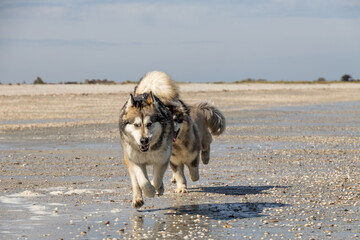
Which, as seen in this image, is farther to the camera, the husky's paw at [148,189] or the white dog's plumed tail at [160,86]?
the white dog's plumed tail at [160,86]

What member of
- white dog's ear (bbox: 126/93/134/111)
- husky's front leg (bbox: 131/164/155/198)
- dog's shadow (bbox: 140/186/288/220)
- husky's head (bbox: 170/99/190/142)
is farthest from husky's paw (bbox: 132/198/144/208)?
husky's head (bbox: 170/99/190/142)

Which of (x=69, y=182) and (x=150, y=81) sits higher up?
(x=150, y=81)

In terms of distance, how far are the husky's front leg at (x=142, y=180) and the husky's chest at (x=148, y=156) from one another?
84mm

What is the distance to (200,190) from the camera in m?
10.1

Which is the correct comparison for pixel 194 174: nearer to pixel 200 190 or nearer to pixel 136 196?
pixel 200 190

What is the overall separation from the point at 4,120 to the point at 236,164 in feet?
40.9

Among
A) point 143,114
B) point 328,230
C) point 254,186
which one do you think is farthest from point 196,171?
point 328,230

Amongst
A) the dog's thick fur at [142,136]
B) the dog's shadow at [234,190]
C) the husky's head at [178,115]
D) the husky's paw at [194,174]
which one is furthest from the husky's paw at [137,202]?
the husky's paw at [194,174]

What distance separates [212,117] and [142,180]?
384cm

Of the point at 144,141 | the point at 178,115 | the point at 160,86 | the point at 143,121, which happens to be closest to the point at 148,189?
the point at 144,141

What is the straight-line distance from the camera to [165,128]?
27.7ft

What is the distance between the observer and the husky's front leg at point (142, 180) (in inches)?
324

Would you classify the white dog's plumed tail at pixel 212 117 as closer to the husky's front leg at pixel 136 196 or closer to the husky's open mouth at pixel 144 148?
the husky's front leg at pixel 136 196

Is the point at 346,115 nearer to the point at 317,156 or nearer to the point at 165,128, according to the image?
the point at 317,156
